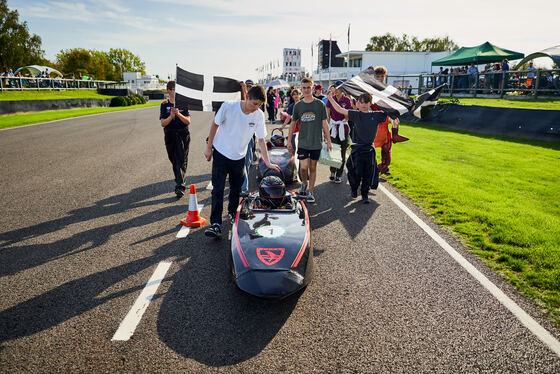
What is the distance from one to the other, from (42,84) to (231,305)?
42517mm

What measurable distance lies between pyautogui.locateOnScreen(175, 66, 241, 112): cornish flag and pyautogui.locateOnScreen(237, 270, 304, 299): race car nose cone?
13.4 ft

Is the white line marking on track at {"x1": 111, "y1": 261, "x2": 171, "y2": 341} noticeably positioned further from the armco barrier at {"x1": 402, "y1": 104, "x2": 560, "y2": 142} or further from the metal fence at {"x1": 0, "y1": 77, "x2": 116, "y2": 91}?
the metal fence at {"x1": 0, "y1": 77, "x2": 116, "y2": 91}

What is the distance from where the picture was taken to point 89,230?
530 centimetres

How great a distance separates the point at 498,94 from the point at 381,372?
69.4 ft

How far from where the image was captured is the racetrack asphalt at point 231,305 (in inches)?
110

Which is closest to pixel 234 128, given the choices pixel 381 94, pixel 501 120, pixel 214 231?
pixel 214 231

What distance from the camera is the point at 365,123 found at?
21.9ft

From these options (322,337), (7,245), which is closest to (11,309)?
(7,245)

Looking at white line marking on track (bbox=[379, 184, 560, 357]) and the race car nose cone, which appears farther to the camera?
the race car nose cone

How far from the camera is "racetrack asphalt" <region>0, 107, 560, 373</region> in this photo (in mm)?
2801

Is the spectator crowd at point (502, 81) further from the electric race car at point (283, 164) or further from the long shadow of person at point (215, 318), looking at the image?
the long shadow of person at point (215, 318)

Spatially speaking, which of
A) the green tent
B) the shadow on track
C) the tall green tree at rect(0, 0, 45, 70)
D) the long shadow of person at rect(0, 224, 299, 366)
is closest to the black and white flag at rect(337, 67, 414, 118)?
the shadow on track

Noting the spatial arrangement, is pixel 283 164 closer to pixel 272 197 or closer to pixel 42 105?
pixel 272 197

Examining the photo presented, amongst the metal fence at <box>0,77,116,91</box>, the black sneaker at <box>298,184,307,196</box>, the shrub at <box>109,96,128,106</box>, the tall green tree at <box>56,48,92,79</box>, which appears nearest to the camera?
the black sneaker at <box>298,184,307,196</box>
